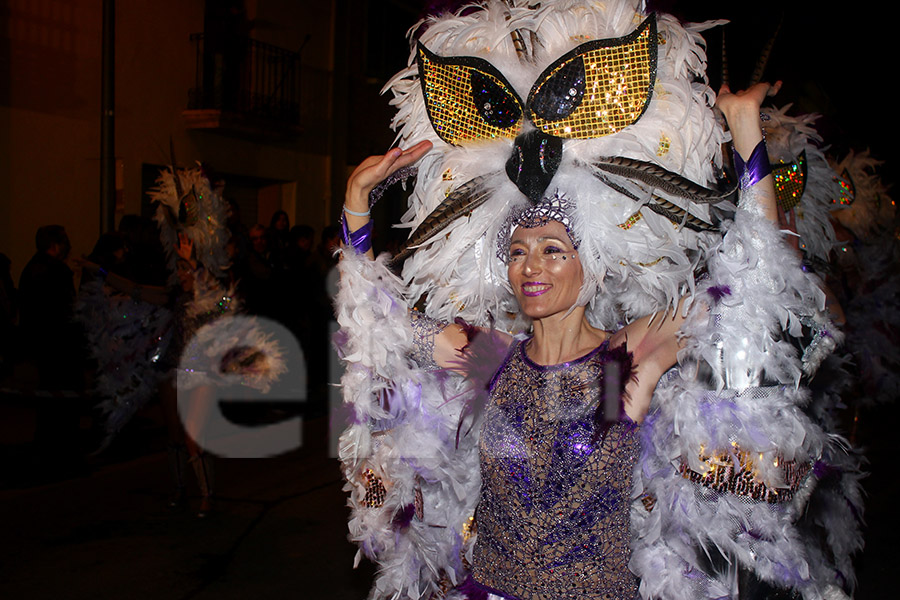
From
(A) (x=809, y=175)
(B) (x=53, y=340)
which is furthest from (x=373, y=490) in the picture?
(B) (x=53, y=340)

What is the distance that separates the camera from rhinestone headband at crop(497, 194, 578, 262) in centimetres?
215

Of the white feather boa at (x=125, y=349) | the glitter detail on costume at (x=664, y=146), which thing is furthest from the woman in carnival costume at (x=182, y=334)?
the glitter detail on costume at (x=664, y=146)

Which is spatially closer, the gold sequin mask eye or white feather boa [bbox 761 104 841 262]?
the gold sequin mask eye

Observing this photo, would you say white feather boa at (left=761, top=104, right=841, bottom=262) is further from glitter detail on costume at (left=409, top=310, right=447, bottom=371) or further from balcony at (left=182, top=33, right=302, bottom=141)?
balcony at (left=182, top=33, right=302, bottom=141)

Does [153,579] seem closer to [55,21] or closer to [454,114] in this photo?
[454,114]

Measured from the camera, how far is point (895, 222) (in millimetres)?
8500

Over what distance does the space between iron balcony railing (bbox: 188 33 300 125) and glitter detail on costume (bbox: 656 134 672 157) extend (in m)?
11.5

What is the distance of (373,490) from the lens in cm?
242

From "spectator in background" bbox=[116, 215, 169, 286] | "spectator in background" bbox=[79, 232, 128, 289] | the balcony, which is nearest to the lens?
"spectator in background" bbox=[116, 215, 169, 286]

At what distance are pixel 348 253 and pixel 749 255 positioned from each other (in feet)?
3.79

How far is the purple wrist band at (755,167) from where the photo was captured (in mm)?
1829

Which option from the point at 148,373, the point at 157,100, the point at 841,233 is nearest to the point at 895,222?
the point at 841,233

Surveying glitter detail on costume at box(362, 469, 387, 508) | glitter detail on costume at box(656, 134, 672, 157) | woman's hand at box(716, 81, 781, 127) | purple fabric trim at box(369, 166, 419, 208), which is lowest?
glitter detail on costume at box(362, 469, 387, 508)

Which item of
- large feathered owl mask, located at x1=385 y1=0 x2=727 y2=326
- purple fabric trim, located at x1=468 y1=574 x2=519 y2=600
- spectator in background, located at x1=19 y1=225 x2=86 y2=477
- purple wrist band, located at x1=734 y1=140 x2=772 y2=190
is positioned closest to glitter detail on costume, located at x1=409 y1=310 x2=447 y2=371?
large feathered owl mask, located at x1=385 y1=0 x2=727 y2=326
